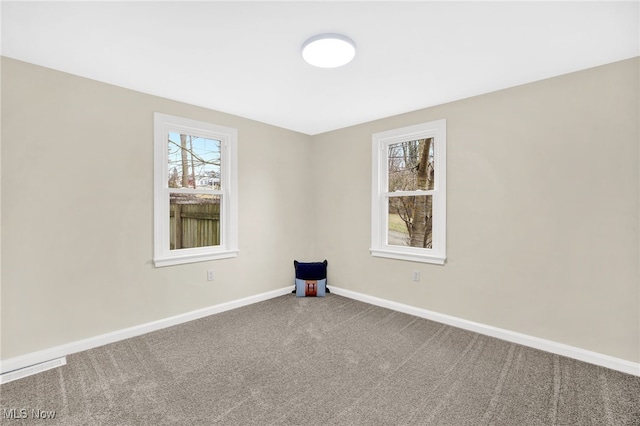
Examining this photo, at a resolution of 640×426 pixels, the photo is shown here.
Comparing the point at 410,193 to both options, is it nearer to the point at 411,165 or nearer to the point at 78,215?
the point at 411,165

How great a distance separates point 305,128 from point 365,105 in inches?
45.8

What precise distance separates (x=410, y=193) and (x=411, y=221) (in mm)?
347

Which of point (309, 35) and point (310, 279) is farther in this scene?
point (310, 279)

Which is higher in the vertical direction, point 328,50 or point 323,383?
point 328,50

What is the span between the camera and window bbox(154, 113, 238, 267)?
3.02 metres

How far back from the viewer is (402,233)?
367cm

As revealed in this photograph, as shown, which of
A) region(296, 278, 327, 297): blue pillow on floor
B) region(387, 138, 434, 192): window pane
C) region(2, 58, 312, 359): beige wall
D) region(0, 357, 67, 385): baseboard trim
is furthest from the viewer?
region(296, 278, 327, 297): blue pillow on floor

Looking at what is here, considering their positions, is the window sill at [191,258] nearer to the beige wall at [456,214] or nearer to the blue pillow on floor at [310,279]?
the beige wall at [456,214]

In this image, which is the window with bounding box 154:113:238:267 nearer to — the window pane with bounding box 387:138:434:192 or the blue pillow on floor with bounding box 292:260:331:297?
the blue pillow on floor with bounding box 292:260:331:297

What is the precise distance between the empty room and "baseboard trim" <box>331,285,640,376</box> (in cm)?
2

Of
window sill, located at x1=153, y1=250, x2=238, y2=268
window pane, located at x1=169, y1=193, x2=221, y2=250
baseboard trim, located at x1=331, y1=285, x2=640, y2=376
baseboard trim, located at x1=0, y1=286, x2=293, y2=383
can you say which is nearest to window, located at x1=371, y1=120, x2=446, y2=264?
baseboard trim, located at x1=331, y1=285, x2=640, y2=376

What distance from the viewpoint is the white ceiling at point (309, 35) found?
1719mm

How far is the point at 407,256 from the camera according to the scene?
11.3ft

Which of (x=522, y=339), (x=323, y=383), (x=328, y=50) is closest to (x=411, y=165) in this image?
(x=328, y=50)
